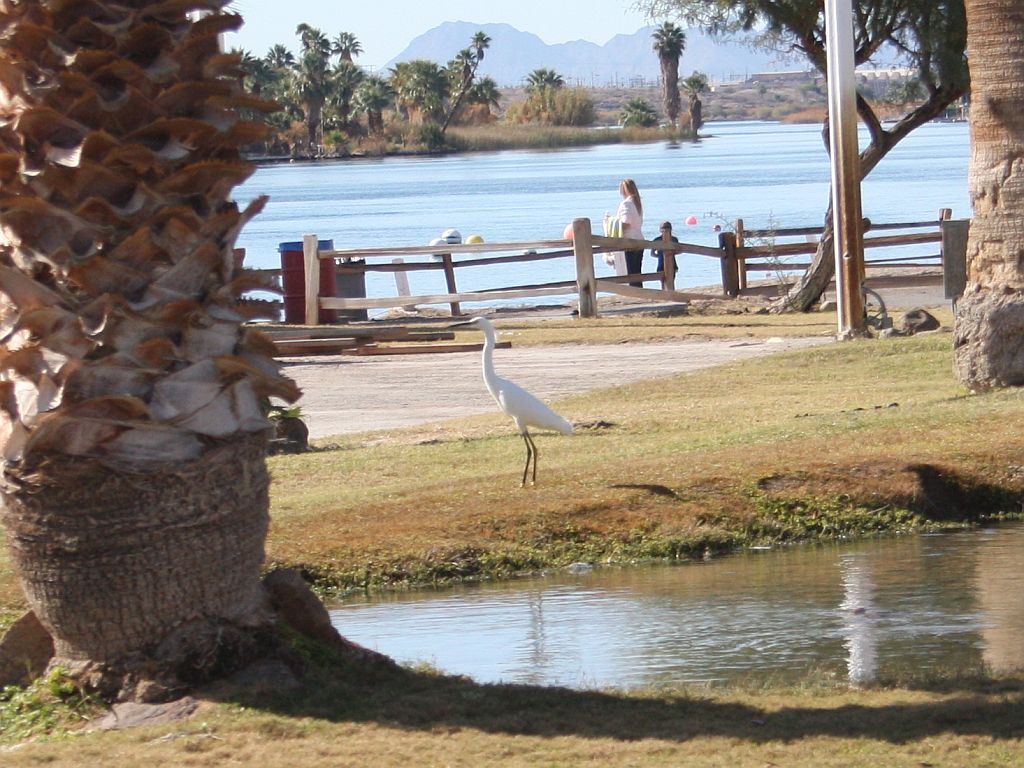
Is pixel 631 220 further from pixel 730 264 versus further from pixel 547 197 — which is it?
Result: pixel 547 197

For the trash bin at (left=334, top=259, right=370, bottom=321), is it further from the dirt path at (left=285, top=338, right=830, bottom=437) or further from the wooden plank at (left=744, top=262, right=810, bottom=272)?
the wooden plank at (left=744, top=262, right=810, bottom=272)

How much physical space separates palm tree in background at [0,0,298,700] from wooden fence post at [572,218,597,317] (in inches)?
727

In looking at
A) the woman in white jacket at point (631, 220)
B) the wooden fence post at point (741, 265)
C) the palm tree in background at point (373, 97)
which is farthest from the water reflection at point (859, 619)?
the palm tree in background at point (373, 97)

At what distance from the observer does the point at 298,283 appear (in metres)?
25.5

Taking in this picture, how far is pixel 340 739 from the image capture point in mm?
5133

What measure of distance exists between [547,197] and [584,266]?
51.9 m

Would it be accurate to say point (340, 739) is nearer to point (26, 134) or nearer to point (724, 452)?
point (26, 134)

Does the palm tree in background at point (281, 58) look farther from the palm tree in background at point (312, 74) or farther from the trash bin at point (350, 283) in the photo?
the trash bin at point (350, 283)

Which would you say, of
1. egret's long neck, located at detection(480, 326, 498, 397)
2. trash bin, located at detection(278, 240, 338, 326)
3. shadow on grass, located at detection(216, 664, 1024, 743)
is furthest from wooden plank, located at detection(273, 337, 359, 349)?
shadow on grass, located at detection(216, 664, 1024, 743)

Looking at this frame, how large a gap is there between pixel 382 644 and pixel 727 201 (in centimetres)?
6023

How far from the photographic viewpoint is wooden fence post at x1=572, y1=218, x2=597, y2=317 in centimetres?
2398

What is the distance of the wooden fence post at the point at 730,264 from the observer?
2636 cm

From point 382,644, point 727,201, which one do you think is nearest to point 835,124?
point 382,644

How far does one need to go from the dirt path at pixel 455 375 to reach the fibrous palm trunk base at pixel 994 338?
4.30 meters
